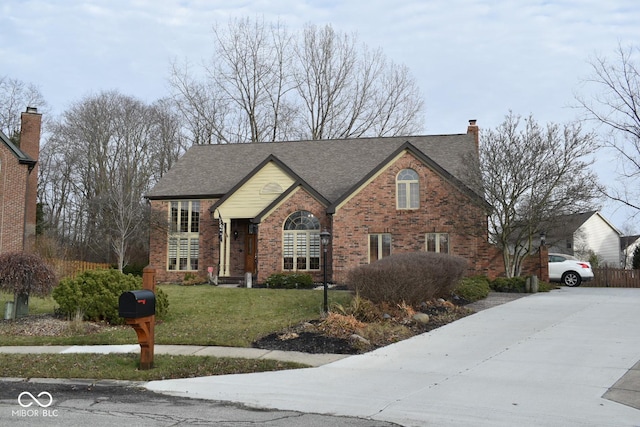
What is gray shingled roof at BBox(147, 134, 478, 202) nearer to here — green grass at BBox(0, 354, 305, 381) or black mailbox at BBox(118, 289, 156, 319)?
green grass at BBox(0, 354, 305, 381)

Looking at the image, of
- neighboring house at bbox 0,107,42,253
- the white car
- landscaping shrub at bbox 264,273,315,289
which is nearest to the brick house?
landscaping shrub at bbox 264,273,315,289

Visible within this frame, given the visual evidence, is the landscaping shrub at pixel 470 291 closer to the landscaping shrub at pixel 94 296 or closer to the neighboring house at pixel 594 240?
the landscaping shrub at pixel 94 296

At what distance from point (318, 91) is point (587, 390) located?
38.5 m

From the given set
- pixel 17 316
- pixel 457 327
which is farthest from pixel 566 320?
pixel 17 316

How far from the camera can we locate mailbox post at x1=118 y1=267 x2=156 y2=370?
8.34m

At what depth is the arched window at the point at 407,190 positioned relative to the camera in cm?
2375

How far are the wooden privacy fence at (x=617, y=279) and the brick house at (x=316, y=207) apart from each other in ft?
21.8

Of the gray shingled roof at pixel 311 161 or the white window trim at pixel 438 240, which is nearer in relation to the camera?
the white window trim at pixel 438 240

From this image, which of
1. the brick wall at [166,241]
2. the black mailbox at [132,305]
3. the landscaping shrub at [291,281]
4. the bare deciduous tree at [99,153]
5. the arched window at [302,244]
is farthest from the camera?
the bare deciduous tree at [99,153]

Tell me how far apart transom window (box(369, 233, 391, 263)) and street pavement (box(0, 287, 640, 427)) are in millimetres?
11507

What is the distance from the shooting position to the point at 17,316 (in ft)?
44.7

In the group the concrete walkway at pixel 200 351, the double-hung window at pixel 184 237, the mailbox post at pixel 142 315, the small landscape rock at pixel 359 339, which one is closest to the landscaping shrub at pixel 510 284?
the small landscape rock at pixel 359 339

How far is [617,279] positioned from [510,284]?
27.2ft

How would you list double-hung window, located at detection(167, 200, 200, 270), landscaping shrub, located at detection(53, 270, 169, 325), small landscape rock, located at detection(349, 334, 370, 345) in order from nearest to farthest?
1. small landscape rock, located at detection(349, 334, 370, 345)
2. landscaping shrub, located at detection(53, 270, 169, 325)
3. double-hung window, located at detection(167, 200, 200, 270)
